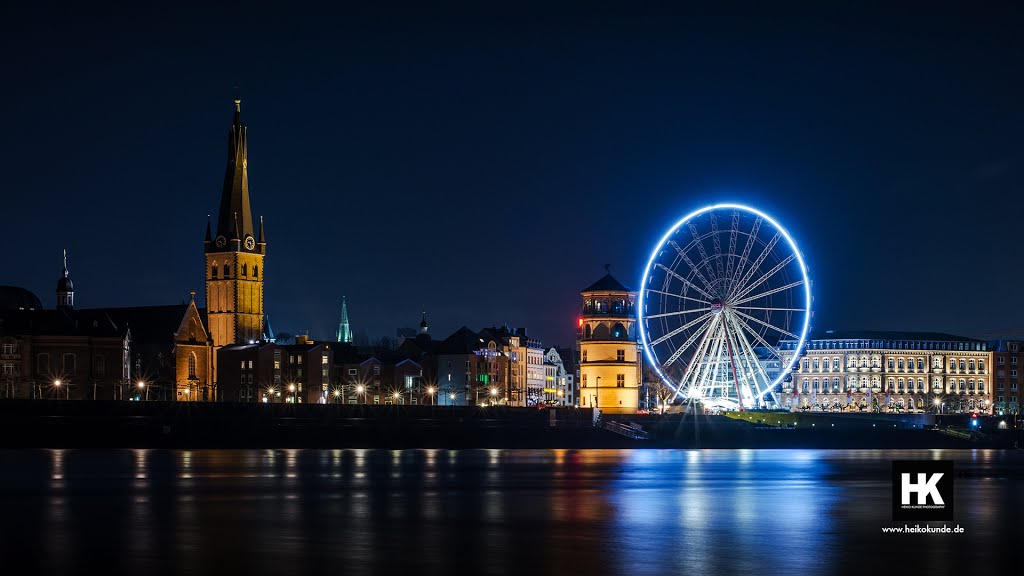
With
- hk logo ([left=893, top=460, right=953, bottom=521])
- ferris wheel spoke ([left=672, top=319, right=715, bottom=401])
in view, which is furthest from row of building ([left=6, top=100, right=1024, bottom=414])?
hk logo ([left=893, top=460, right=953, bottom=521])

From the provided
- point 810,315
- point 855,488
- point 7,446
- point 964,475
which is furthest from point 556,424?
point 855,488

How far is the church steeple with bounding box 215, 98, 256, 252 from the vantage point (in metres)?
188

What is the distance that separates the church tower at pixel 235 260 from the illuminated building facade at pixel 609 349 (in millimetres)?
58407

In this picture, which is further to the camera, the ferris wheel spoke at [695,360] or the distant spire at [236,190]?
the distant spire at [236,190]

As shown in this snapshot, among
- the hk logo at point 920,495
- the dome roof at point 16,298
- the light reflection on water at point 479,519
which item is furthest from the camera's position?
the dome roof at point 16,298

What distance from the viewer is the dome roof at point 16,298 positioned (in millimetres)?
174000

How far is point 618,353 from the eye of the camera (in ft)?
468

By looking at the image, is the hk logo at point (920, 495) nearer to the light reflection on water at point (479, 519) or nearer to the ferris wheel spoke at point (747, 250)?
the light reflection on water at point (479, 519)

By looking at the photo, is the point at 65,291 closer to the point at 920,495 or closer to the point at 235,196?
the point at 235,196

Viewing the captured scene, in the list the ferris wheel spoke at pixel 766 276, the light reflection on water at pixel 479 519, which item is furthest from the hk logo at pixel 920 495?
the ferris wheel spoke at pixel 766 276

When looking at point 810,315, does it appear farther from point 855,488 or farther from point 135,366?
point 135,366

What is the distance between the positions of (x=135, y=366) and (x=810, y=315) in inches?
3464

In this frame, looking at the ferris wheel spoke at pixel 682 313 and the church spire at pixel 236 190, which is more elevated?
the church spire at pixel 236 190

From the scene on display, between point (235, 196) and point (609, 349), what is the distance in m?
→ 68.1
